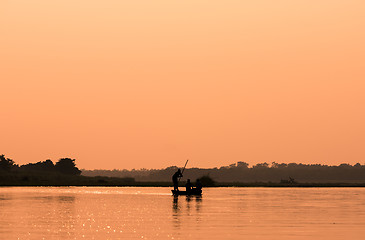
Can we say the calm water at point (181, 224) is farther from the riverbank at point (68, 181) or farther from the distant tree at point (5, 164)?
the distant tree at point (5, 164)

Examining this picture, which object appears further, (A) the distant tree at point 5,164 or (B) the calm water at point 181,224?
(A) the distant tree at point 5,164

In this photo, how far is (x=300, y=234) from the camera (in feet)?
125

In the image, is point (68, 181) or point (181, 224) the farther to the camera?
point (68, 181)

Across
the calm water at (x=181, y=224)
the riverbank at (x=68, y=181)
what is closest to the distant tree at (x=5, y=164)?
the riverbank at (x=68, y=181)

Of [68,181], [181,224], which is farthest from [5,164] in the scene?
[181,224]

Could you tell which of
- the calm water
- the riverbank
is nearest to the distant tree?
the riverbank

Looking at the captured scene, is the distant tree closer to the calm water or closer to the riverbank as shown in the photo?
the riverbank

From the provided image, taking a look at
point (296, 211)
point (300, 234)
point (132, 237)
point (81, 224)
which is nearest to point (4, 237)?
point (132, 237)

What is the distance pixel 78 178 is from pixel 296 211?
143241mm

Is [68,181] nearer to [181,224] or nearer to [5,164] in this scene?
[5,164]

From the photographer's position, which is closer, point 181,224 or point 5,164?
point 181,224

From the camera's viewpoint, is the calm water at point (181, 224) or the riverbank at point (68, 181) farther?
the riverbank at point (68, 181)

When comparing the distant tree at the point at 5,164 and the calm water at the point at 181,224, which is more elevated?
the distant tree at the point at 5,164

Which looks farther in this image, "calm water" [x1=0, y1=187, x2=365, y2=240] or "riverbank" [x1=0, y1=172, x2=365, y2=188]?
"riverbank" [x1=0, y1=172, x2=365, y2=188]
